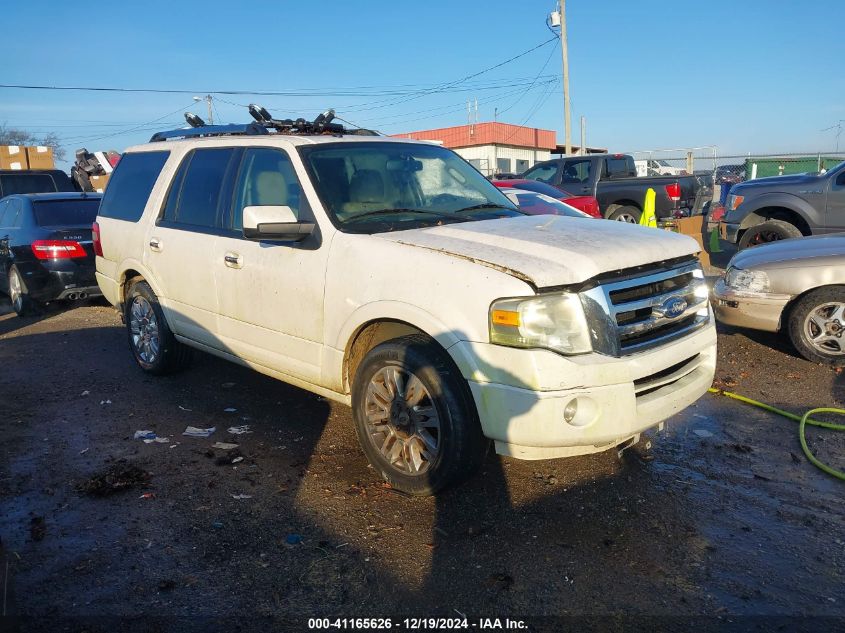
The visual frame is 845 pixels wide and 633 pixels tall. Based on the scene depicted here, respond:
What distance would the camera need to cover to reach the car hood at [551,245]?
321 cm

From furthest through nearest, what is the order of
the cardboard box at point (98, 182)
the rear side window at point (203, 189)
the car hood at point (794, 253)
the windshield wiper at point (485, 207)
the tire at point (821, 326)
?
the cardboard box at point (98, 182), the car hood at point (794, 253), the tire at point (821, 326), the rear side window at point (203, 189), the windshield wiper at point (485, 207)

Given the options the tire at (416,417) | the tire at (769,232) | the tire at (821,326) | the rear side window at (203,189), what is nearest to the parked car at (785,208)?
the tire at (769,232)

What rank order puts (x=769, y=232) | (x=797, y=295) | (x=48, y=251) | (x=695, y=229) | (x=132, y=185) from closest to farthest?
(x=132, y=185) < (x=797, y=295) < (x=48, y=251) < (x=769, y=232) < (x=695, y=229)

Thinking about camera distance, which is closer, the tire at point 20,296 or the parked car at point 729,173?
the tire at point 20,296

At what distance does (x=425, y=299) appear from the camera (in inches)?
134

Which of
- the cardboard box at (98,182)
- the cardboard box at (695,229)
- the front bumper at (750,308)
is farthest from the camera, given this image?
the cardboard box at (98,182)

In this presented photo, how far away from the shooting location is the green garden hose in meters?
3.95

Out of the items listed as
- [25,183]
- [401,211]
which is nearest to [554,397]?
[401,211]

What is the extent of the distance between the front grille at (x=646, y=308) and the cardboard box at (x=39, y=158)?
18.4 m

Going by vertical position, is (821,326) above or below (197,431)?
above

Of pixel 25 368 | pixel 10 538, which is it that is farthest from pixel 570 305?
pixel 25 368

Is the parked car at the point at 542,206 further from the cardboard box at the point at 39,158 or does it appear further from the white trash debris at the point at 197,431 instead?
the cardboard box at the point at 39,158

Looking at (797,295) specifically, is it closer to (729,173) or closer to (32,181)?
(32,181)

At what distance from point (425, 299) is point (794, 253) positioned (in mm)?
4512
